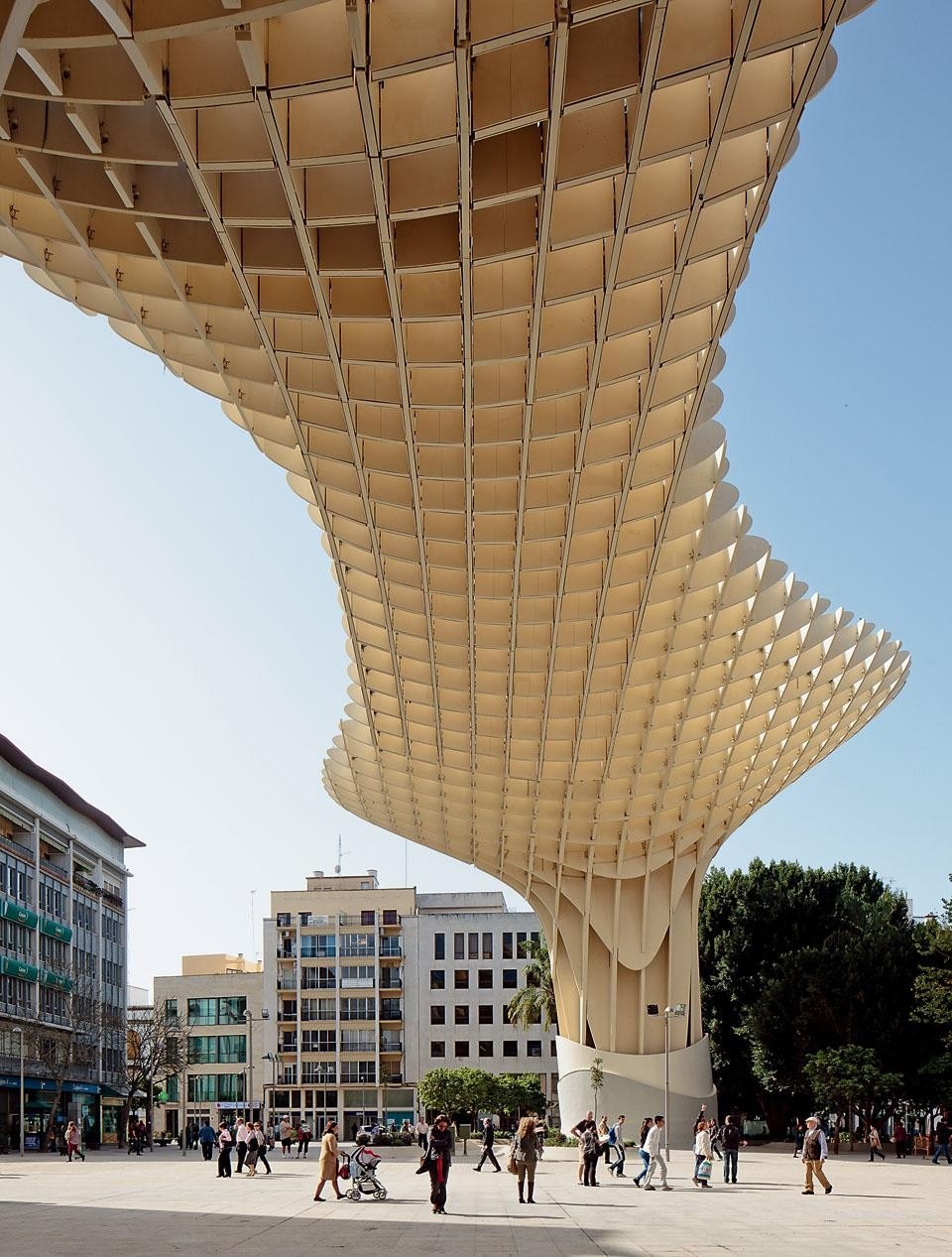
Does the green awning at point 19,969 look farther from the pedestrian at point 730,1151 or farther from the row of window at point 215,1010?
the pedestrian at point 730,1151

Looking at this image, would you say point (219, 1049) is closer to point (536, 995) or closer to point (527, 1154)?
point (536, 995)

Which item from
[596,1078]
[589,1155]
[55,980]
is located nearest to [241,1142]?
[589,1155]

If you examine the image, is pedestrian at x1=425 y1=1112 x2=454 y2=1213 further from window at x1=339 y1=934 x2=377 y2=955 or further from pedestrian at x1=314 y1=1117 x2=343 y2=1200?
window at x1=339 y1=934 x2=377 y2=955

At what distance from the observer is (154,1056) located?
95.3 metres

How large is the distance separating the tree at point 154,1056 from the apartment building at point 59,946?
1.61 m

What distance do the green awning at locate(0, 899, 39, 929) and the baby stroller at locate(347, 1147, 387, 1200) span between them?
51637mm

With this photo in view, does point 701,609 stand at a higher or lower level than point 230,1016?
higher

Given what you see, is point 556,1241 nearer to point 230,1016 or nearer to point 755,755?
point 755,755

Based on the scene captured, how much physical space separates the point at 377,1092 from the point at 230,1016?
1682 cm

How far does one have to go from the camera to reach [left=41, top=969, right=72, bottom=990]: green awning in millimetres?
84312

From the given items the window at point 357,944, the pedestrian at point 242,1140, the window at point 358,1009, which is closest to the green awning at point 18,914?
the window at point 358,1009

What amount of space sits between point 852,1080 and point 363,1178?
30865 mm

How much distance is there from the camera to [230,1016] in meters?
120

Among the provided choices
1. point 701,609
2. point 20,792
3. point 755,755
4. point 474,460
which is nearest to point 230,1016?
point 20,792
